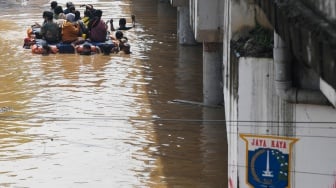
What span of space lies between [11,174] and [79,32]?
422 inches

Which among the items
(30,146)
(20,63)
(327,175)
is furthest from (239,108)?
(20,63)

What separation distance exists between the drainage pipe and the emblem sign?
64cm

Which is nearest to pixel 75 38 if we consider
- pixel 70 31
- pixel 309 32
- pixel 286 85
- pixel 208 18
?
pixel 70 31

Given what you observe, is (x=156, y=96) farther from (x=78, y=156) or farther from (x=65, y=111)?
(x=78, y=156)

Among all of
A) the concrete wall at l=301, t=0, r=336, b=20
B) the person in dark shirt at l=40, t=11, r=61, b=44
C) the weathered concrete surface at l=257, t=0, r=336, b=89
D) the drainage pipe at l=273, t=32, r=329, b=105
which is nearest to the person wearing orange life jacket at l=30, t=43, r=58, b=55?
the person in dark shirt at l=40, t=11, r=61, b=44

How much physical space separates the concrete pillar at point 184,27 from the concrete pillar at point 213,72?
6637 mm

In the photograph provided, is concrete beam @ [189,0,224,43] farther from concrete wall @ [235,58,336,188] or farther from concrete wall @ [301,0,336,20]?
concrete wall @ [301,0,336,20]

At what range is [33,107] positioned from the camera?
Result: 15352 millimetres

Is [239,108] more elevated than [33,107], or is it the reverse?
[239,108]

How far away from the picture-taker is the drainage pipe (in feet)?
24.8

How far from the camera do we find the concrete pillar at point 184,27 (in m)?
21.6

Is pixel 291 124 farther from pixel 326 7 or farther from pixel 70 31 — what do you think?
pixel 70 31

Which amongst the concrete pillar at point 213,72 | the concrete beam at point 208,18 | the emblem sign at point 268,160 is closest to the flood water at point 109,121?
the concrete pillar at point 213,72

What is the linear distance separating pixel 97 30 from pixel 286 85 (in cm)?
1376
